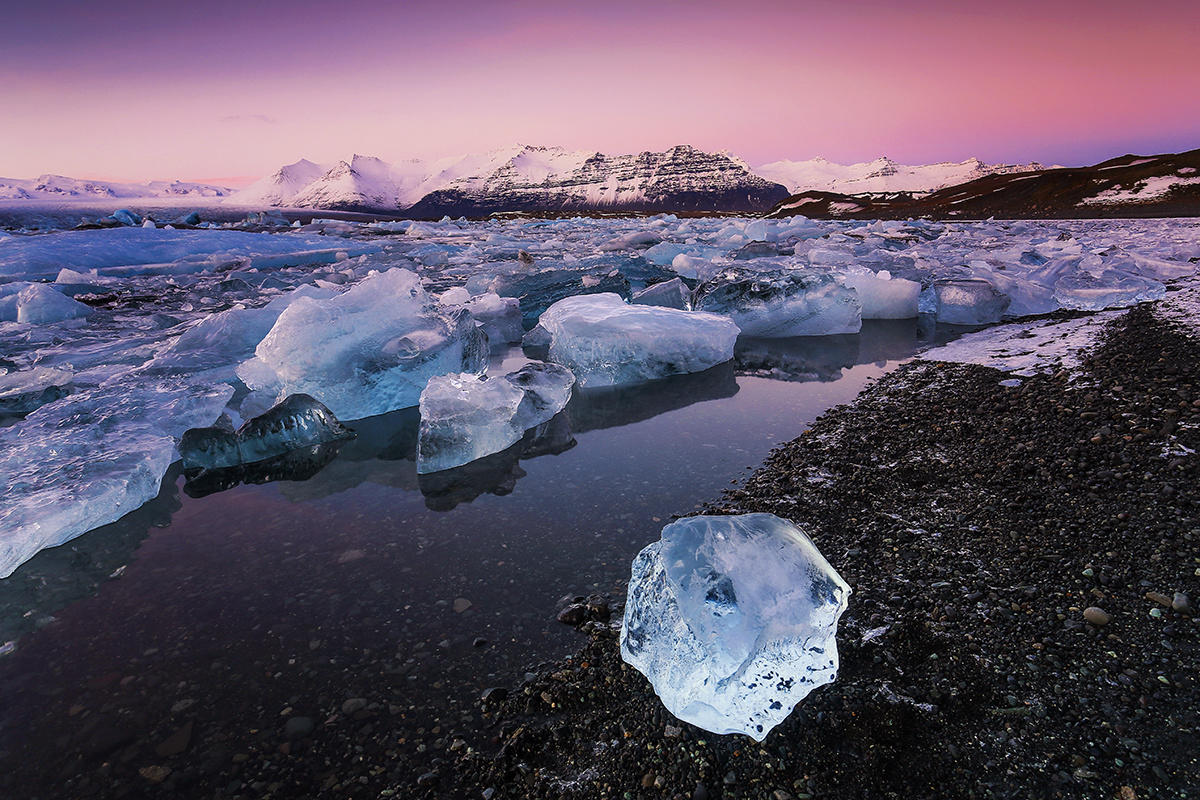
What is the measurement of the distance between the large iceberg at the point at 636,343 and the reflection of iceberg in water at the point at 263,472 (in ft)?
6.61

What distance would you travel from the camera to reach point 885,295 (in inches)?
249

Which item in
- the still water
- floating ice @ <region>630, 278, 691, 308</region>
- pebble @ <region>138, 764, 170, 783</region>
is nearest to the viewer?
pebble @ <region>138, 764, 170, 783</region>

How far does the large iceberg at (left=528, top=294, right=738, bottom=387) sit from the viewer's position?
14.7 ft

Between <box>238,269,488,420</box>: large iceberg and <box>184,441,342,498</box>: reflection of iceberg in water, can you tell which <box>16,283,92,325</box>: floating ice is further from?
<box>184,441,342,498</box>: reflection of iceberg in water

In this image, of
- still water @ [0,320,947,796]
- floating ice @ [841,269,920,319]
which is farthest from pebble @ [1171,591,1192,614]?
floating ice @ [841,269,920,319]

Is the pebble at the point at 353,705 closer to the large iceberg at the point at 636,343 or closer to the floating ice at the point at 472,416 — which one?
the floating ice at the point at 472,416

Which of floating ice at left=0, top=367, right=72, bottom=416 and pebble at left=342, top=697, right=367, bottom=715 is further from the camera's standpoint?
floating ice at left=0, top=367, right=72, bottom=416

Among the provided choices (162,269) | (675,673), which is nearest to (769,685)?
(675,673)

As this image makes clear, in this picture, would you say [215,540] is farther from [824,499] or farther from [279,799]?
[824,499]

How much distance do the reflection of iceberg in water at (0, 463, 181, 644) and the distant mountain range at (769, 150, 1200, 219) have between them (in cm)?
3471

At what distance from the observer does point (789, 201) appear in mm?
63062

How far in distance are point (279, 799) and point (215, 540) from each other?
1.42m

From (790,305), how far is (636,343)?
213 centimetres

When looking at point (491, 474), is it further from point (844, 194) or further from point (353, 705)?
point (844, 194)
